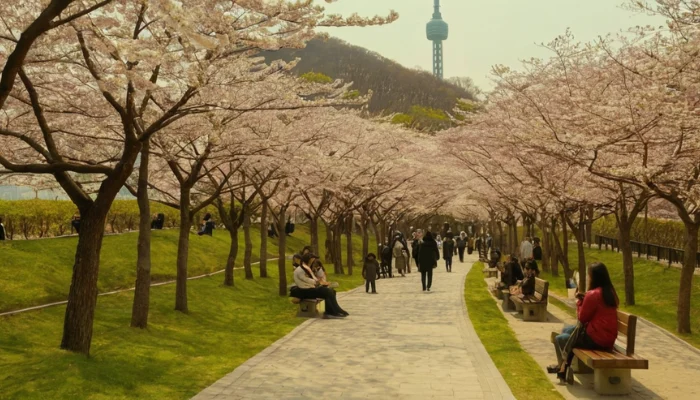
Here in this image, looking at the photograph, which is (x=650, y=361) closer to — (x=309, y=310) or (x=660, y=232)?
(x=309, y=310)

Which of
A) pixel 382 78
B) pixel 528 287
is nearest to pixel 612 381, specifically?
pixel 528 287

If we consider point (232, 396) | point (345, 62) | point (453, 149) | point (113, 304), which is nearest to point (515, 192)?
point (453, 149)

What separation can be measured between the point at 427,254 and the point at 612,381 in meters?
15.2

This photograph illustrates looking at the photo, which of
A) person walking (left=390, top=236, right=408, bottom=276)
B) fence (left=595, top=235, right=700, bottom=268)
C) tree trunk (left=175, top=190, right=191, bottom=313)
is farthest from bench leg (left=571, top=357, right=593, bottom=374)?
person walking (left=390, top=236, right=408, bottom=276)

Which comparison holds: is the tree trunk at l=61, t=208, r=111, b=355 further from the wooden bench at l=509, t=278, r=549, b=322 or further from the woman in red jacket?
the wooden bench at l=509, t=278, r=549, b=322

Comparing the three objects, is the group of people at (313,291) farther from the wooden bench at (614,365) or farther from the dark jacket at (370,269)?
the wooden bench at (614,365)

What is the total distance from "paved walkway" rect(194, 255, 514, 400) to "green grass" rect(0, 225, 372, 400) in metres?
0.59

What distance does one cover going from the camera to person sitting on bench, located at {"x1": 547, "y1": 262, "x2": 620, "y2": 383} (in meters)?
8.89

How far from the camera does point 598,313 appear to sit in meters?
8.92

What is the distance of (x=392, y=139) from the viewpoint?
36.0 metres

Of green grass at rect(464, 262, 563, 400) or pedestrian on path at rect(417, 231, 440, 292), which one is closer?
green grass at rect(464, 262, 563, 400)

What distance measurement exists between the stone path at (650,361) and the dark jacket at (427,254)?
6668mm

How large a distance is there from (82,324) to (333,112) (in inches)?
749

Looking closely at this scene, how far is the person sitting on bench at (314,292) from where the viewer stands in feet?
55.5
